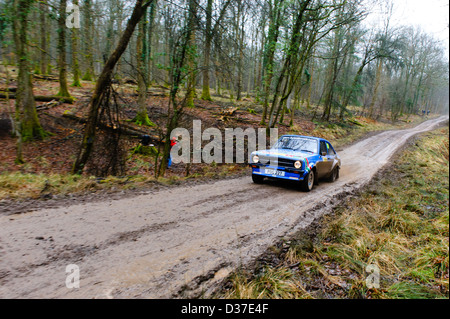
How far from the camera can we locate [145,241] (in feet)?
11.9

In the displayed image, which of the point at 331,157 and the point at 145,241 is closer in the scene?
the point at 145,241

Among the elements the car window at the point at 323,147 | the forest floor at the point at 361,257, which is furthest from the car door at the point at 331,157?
the forest floor at the point at 361,257

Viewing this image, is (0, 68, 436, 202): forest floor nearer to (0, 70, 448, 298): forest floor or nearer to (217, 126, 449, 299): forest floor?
(0, 70, 448, 298): forest floor

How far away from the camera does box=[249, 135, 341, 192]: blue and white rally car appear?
22.4 ft

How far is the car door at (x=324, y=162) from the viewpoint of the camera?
7.74m

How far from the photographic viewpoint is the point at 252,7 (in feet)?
25.8

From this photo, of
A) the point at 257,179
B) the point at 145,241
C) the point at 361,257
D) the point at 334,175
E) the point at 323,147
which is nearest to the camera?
the point at 145,241

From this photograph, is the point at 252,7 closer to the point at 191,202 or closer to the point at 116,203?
the point at 191,202

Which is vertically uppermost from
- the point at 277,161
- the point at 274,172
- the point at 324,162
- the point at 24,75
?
the point at 24,75

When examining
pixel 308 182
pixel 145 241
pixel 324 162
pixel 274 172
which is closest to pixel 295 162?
pixel 274 172

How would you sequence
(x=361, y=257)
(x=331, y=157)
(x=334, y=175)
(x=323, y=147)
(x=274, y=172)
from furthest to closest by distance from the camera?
(x=334, y=175)
(x=331, y=157)
(x=323, y=147)
(x=274, y=172)
(x=361, y=257)

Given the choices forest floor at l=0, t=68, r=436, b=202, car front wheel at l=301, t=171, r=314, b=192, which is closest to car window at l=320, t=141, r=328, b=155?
car front wheel at l=301, t=171, r=314, b=192

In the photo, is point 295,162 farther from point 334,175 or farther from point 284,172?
point 334,175

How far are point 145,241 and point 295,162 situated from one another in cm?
452
